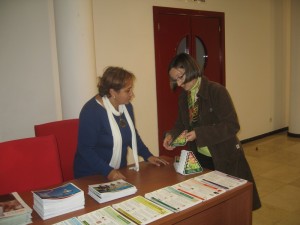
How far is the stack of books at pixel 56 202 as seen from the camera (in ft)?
4.50

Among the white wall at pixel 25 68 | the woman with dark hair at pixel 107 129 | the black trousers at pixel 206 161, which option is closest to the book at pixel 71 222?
the woman with dark hair at pixel 107 129

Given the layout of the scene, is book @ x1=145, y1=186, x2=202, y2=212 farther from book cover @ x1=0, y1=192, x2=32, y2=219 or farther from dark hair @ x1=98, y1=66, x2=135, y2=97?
dark hair @ x1=98, y1=66, x2=135, y2=97

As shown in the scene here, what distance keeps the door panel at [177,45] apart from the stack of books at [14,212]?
2.84 metres

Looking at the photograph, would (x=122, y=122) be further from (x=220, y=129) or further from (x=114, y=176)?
(x=220, y=129)

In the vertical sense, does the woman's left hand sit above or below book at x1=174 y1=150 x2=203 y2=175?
below

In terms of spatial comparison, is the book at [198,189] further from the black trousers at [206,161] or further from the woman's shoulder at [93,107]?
the woman's shoulder at [93,107]

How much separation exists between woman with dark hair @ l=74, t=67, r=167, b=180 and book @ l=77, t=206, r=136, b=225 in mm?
406

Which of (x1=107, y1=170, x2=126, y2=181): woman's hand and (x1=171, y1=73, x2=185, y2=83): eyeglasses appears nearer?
(x1=107, y1=170, x2=126, y2=181): woman's hand

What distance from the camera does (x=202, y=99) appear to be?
2.04 m

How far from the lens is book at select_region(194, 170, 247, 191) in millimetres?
1656

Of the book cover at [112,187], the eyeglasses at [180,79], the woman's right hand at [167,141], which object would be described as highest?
the eyeglasses at [180,79]

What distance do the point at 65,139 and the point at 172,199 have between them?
1.10m

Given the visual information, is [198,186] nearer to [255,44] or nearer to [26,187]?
[26,187]

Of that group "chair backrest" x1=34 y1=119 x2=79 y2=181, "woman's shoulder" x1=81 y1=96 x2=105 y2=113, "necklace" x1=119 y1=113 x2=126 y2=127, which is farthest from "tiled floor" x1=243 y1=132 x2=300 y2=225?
"woman's shoulder" x1=81 y1=96 x2=105 y2=113
